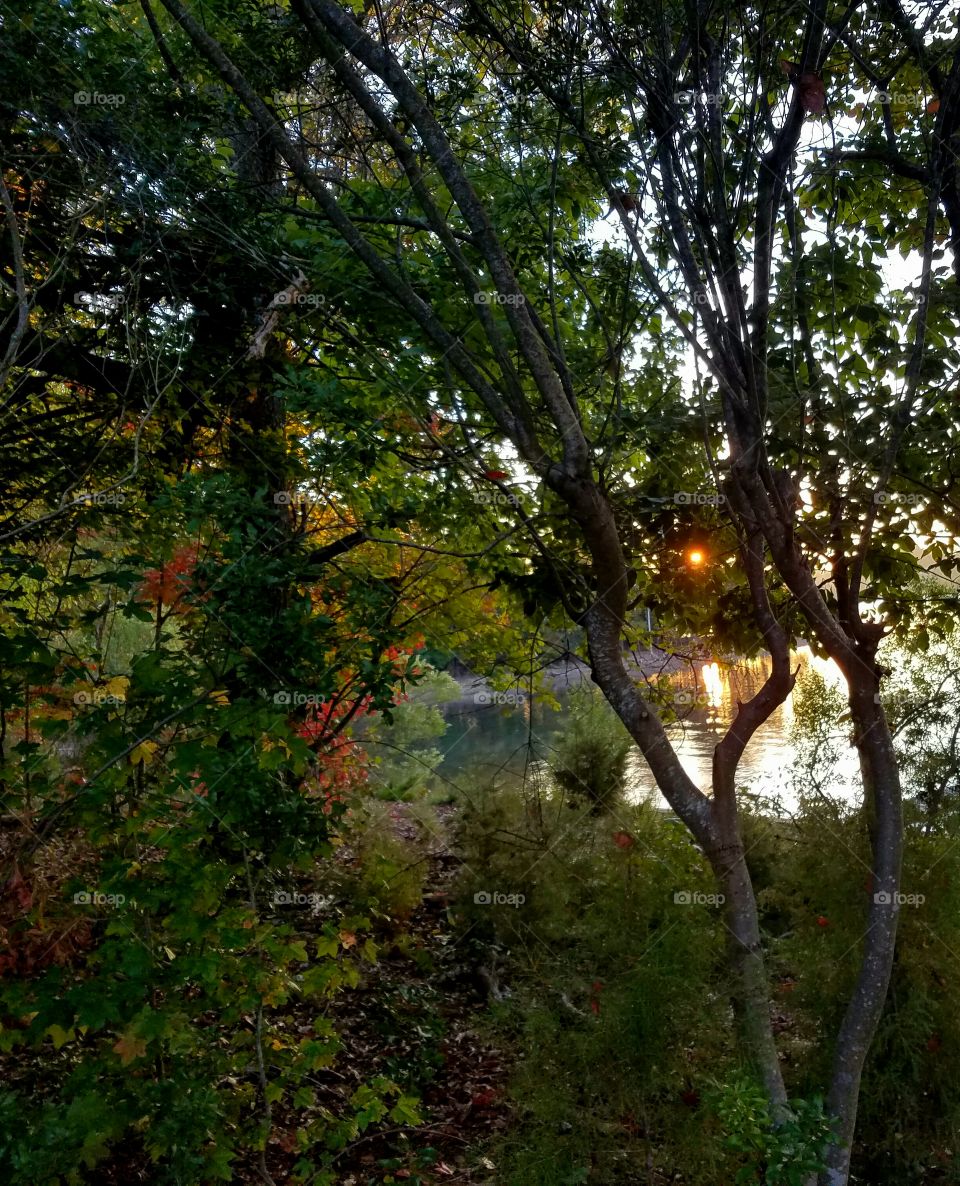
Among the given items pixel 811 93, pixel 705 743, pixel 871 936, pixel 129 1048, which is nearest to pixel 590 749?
pixel 705 743

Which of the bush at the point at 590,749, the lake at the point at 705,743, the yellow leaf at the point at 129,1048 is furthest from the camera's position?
the bush at the point at 590,749

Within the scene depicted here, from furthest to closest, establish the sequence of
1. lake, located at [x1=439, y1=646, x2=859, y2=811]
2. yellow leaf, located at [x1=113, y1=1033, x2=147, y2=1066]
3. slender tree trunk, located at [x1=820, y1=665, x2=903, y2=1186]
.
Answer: lake, located at [x1=439, y1=646, x2=859, y2=811]
slender tree trunk, located at [x1=820, y1=665, x2=903, y2=1186]
yellow leaf, located at [x1=113, y1=1033, x2=147, y2=1066]

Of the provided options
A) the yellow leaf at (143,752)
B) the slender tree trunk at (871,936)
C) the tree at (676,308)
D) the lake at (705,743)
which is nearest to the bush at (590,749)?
the lake at (705,743)

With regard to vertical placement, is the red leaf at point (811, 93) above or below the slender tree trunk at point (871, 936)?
above

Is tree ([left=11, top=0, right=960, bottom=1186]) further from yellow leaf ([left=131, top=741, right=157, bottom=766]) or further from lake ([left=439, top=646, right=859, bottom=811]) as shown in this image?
yellow leaf ([left=131, top=741, right=157, bottom=766])

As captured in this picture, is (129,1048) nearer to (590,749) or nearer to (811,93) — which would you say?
(811,93)

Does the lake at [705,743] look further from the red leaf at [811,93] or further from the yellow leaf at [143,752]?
the red leaf at [811,93]

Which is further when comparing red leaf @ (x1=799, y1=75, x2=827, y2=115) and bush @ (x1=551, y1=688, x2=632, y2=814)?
bush @ (x1=551, y1=688, x2=632, y2=814)

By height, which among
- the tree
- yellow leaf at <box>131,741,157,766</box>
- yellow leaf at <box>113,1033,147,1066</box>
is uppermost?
the tree

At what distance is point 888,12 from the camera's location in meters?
2.73

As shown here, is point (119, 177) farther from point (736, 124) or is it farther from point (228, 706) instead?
point (736, 124)

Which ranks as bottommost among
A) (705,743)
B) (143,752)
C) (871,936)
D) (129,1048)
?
(129,1048)

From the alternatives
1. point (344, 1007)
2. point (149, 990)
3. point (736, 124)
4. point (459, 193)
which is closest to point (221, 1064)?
point (149, 990)

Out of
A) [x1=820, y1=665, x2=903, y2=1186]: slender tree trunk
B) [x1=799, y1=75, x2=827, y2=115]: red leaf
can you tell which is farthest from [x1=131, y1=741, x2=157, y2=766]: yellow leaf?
[x1=799, y1=75, x2=827, y2=115]: red leaf
